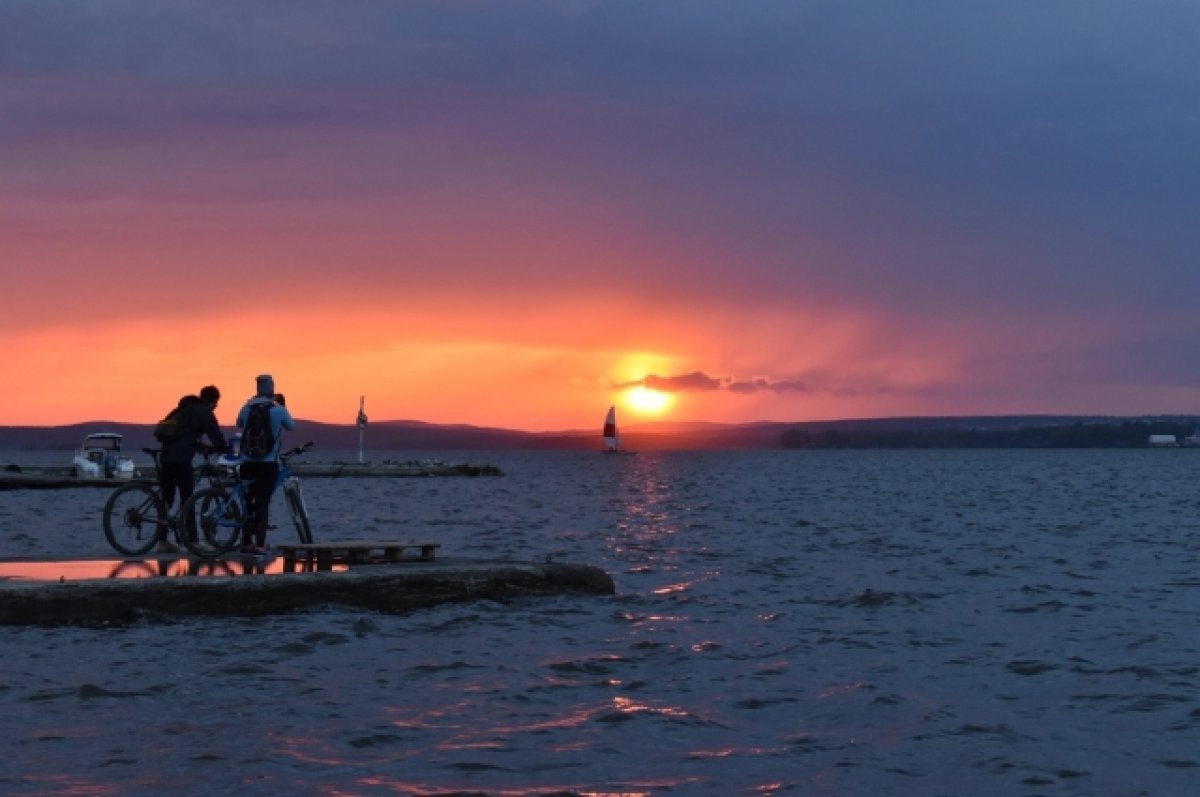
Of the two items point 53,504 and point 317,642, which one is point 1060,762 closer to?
point 317,642

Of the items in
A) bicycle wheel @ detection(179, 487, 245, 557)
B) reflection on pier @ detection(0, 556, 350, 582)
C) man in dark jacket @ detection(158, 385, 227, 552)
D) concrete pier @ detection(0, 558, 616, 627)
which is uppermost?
man in dark jacket @ detection(158, 385, 227, 552)

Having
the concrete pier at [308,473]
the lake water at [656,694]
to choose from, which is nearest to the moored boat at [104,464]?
the concrete pier at [308,473]

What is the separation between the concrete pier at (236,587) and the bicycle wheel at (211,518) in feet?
1.34

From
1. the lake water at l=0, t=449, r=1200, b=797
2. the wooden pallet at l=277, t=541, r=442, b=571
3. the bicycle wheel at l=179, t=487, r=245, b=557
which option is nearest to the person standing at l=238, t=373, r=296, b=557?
the bicycle wheel at l=179, t=487, r=245, b=557

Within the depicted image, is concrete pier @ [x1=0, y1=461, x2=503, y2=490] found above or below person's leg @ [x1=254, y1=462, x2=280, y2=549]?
below

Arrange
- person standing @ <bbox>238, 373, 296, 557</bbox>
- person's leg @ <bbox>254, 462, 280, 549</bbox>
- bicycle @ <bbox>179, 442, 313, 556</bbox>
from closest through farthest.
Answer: person standing @ <bbox>238, 373, 296, 557</bbox> < person's leg @ <bbox>254, 462, 280, 549</bbox> < bicycle @ <bbox>179, 442, 313, 556</bbox>

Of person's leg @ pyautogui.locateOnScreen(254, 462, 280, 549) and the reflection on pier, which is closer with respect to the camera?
the reflection on pier

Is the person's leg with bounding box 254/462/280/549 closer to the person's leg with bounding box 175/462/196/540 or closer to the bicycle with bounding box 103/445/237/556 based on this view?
the bicycle with bounding box 103/445/237/556

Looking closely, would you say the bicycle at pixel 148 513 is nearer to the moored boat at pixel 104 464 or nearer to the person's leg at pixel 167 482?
the person's leg at pixel 167 482

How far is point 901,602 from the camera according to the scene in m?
22.4

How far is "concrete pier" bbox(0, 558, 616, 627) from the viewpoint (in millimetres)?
16469

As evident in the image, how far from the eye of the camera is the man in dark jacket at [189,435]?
64.2ft

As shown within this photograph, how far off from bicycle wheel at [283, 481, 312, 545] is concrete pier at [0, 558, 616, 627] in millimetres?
857

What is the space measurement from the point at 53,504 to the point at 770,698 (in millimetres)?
57931
